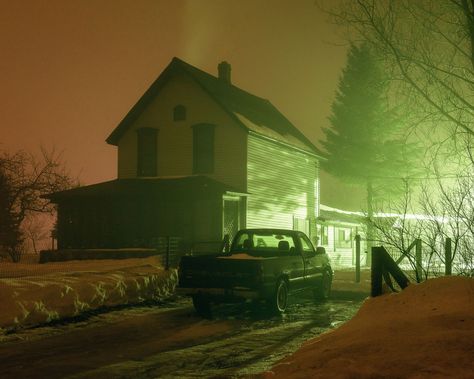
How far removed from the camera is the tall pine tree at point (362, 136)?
134 feet

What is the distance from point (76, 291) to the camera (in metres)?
13.1

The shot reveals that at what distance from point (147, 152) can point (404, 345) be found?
26347mm

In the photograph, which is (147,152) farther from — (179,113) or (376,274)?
(376,274)

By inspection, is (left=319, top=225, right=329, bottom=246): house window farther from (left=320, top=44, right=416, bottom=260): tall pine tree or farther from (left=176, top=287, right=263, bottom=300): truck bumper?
(left=176, top=287, right=263, bottom=300): truck bumper

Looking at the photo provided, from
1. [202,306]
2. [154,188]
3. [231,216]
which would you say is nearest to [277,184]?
[231,216]

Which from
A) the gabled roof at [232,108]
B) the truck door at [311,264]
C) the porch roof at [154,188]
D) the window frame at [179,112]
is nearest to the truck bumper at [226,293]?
the truck door at [311,264]

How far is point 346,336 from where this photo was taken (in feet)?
20.6

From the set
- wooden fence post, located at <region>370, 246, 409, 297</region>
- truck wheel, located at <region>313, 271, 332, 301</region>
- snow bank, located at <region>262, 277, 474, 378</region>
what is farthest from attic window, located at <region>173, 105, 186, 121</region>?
snow bank, located at <region>262, 277, 474, 378</region>

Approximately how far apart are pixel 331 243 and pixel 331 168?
647 centimetres

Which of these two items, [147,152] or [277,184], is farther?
[147,152]

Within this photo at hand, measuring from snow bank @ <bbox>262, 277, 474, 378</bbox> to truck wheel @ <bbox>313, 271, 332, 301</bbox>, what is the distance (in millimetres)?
8910

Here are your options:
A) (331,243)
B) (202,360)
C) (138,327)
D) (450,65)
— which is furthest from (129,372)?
(331,243)

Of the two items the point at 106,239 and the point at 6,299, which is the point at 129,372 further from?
the point at 106,239

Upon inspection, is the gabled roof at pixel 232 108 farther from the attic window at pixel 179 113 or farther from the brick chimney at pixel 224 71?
the attic window at pixel 179 113
